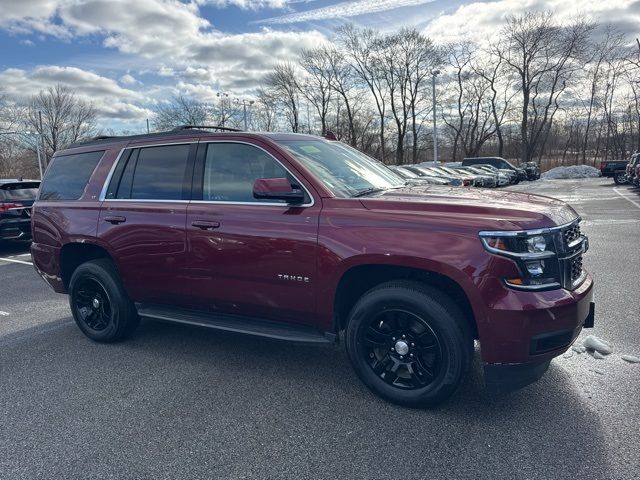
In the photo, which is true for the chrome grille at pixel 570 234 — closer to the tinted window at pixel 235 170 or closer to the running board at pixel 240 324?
the running board at pixel 240 324

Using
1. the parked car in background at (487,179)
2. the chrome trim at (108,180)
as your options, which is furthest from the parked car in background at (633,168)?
the chrome trim at (108,180)

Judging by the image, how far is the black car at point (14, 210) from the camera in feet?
33.9

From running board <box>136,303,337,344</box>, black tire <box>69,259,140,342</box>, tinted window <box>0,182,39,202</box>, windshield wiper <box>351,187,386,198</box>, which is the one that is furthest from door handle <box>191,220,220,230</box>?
tinted window <box>0,182,39,202</box>

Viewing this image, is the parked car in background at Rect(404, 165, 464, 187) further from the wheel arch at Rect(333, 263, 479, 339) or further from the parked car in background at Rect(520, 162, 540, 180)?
the parked car in background at Rect(520, 162, 540, 180)

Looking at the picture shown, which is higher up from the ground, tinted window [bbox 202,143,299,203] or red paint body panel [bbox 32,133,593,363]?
tinted window [bbox 202,143,299,203]

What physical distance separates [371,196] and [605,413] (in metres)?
2.09

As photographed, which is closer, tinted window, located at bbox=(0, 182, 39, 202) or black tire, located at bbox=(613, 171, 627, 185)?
tinted window, located at bbox=(0, 182, 39, 202)

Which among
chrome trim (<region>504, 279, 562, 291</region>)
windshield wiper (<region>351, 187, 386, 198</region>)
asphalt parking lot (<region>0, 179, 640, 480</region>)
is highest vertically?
windshield wiper (<region>351, 187, 386, 198</region>)

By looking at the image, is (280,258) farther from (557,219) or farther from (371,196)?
(557,219)

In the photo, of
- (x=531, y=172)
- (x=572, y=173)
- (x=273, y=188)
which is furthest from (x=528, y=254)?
(x=572, y=173)

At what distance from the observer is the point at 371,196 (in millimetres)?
3496

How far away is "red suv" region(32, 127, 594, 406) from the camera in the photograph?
2.86 metres

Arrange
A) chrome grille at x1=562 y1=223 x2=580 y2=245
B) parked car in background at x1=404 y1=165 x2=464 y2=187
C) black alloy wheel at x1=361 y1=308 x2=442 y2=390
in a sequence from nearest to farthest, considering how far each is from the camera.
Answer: chrome grille at x1=562 y1=223 x2=580 y2=245 < black alloy wheel at x1=361 y1=308 x2=442 y2=390 < parked car in background at x1=404 y1=165 x2=464 y2=187

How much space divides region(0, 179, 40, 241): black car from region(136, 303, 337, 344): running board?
788 cm
